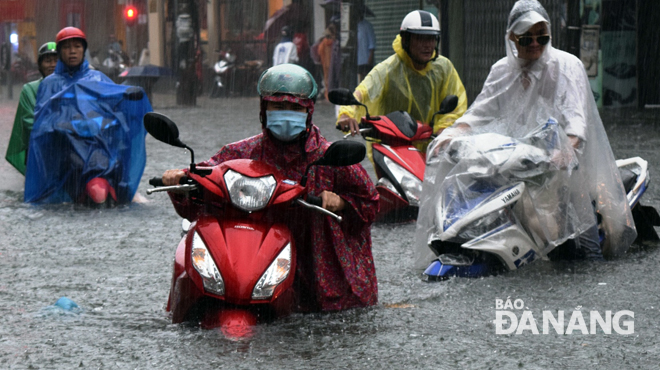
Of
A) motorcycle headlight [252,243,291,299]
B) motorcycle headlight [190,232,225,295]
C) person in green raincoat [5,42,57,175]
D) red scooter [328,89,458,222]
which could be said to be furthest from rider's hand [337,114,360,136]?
person in green raincoat [5,42,57,175]

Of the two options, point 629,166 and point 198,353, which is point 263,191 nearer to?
point 198,353

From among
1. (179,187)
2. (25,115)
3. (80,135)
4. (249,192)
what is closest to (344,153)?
(249,192)

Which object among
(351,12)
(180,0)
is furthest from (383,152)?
(180,0)

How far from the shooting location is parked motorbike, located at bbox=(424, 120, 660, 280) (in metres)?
5.80

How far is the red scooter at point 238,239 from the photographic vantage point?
424 centimetres

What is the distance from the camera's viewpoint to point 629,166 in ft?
22.5

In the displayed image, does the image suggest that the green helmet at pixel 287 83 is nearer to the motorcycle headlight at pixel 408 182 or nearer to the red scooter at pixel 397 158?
the red scooter at pixel 397 158

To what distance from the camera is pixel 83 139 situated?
9.51 meters

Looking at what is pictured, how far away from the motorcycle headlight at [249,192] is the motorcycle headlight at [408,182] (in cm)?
356

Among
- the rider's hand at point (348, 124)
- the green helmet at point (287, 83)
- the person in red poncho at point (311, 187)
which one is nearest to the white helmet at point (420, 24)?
the rider's hand at point (348, 124)

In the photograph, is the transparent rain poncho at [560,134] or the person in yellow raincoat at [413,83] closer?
the transparent rain poncho at [560,134]

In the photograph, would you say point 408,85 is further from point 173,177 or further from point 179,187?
point 179,187

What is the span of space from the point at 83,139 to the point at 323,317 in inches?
207

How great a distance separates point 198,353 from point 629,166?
3.64 m
